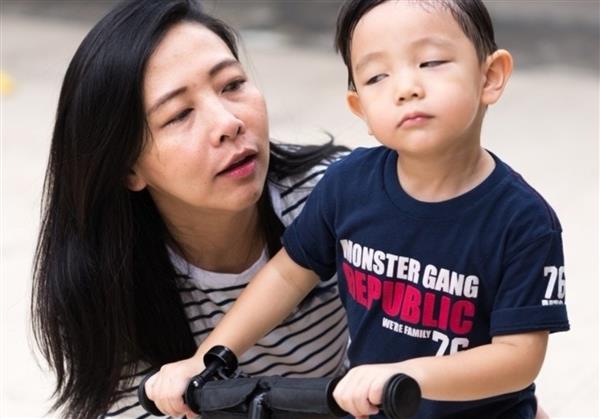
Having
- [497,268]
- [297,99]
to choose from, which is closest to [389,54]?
[497,268]

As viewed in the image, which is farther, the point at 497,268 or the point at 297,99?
the point at 297,99

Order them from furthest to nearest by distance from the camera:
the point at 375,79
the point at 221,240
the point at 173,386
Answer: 1. the point at 221,240
2. the point at 173,386
3. the point at 375,79

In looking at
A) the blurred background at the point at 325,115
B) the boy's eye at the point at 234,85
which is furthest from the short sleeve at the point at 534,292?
the blurred background at the point at 325,115

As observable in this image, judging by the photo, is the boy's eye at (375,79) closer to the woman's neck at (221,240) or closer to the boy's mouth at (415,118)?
the boy's mouth at (415,118)

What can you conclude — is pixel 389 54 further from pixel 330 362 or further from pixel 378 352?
pixel 330 362

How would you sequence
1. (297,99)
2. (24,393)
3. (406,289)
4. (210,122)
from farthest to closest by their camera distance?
(297,99) < (24,393) < (210,122) < (406,289)

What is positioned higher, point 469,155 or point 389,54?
point 389,54

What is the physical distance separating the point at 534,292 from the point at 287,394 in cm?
38

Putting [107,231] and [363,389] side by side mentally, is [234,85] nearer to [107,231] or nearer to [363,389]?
[107,231]

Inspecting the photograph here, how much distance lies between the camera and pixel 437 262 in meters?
1.90

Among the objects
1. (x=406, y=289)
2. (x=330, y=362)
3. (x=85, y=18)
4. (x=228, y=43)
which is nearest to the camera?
(x=406, y=289)

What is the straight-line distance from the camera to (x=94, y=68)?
222cm

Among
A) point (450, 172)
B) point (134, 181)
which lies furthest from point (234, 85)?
point (450, 172)

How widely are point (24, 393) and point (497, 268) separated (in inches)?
76.9
